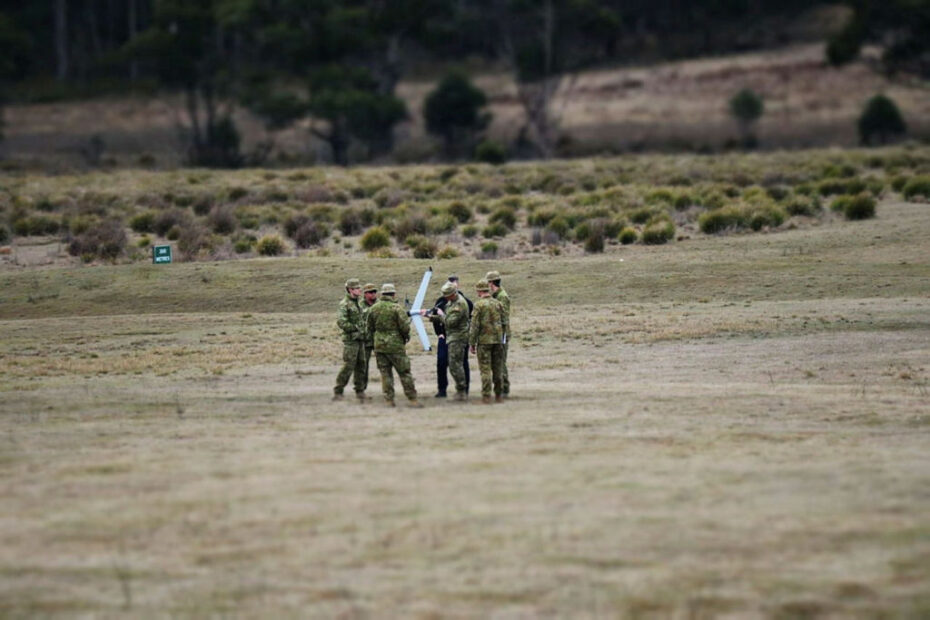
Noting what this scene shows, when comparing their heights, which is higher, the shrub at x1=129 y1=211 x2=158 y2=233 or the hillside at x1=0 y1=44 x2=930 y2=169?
the hillside at x1=0 y1=44 x2=930 y2=169

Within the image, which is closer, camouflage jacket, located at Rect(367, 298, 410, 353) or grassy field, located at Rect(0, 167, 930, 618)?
grassy field, located at Rect(0, 167, 930, 618)

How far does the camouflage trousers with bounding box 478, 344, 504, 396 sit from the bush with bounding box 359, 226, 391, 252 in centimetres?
2034

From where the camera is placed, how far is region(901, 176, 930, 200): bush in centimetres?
5041

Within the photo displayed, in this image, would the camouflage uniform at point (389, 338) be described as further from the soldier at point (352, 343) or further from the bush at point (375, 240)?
the bush at point (375, 240)

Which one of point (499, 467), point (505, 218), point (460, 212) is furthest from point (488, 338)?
point (460, 212)

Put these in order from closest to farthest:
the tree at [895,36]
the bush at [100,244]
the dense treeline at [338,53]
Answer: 1. the bush at [100,244]
2. the dense treeline at [338,53]
3. the tree at [895,36]

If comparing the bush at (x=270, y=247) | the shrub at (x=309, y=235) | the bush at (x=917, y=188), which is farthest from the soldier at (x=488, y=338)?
the bush at (x=917, y=188)

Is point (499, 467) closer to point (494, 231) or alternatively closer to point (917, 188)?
point (494, 231)

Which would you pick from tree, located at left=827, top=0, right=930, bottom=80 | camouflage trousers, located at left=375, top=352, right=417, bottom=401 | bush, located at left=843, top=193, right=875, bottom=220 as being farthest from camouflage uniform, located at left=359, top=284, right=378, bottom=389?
tree, located at left=827, top=0, right=930, bottom=80

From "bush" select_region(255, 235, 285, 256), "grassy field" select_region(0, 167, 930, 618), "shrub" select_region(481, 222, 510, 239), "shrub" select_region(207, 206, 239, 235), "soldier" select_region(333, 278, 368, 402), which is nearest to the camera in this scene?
"grassy field" select_region(0, 167, 930, 618)

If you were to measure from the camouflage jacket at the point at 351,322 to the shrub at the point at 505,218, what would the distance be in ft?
79.7

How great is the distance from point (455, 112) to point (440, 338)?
67.3 metres

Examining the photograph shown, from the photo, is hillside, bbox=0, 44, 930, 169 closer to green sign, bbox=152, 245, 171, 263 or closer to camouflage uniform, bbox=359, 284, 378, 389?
green sign, bbox=152, 245, 171, 263

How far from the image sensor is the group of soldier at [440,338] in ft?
75.2
